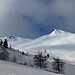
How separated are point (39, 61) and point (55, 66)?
6.61 meters

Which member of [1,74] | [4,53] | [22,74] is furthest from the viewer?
[4,53]

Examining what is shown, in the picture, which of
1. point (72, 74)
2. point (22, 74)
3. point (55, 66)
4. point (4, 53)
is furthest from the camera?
point (72, 74)

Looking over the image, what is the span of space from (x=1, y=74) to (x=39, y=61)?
255 ft

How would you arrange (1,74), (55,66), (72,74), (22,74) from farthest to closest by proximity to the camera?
(72,74)
(55,66)
(22,74)
(1,74)

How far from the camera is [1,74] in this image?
38906 millimetres

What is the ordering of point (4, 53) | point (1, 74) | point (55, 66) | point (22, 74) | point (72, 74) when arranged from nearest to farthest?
1. point (1, 74)
2. point (22, 74)
3. point (55, 66)
4. point (4, 53)
5. point (72, 74)

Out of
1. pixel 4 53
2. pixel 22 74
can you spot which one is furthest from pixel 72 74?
pixel 22 74

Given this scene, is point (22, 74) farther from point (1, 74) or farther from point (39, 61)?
point (39, 61)

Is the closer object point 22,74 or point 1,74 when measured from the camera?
point 1,74

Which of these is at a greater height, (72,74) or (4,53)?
(4,53)

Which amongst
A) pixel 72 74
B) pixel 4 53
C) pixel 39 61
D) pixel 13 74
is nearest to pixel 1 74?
pixel 13 74

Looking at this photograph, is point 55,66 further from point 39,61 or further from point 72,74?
point 72,74

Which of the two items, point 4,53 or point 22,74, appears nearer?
point 22,74

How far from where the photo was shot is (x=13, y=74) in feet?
A: 136
